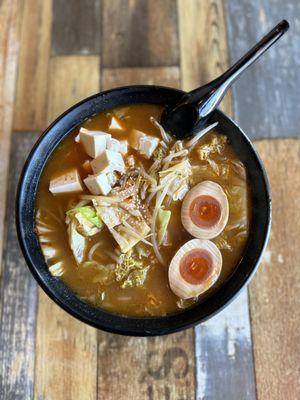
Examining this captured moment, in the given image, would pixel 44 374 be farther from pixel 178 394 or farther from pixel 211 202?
pixel 211 202

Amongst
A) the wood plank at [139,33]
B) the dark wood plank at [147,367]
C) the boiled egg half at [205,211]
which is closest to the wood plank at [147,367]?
the dark wood plank at [147,367]

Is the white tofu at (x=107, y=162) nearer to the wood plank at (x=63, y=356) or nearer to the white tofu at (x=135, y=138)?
the white tofu at (x=135, y=138)

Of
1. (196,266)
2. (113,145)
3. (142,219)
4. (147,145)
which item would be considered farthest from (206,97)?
(196,266)

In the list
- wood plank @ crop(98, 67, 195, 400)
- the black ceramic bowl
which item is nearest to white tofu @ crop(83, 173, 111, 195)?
the black ceramic bowl

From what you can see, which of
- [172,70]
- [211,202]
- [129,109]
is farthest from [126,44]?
[211,202]

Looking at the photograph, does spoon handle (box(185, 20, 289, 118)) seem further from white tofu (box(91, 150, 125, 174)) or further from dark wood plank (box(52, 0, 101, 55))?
dark wood plank (box(52, 0, 101, 55))

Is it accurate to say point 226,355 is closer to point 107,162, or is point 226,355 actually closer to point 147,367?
point 147,367
